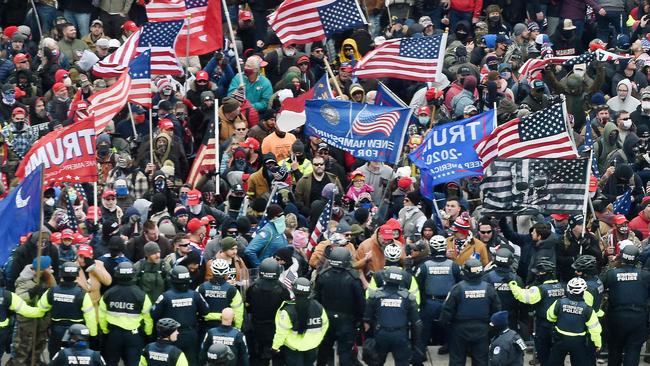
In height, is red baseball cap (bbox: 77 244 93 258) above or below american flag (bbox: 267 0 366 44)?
above

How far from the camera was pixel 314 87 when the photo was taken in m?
37.6

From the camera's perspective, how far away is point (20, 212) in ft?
101

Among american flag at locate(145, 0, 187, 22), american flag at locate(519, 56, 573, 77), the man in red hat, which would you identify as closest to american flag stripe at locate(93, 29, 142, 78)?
american flag at locate(145, 0, 187, 22)

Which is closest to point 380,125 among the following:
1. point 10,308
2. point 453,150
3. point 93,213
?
point 453,150

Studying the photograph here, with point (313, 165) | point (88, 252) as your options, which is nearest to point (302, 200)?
point (313, 165)

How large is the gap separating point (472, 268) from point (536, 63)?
997 centimetres

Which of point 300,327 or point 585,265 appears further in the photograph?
point 585,265

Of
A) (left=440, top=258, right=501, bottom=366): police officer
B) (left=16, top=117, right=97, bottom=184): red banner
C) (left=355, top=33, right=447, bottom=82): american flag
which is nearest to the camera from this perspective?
(left=440, top=258, right=501, bottom=366): police officer

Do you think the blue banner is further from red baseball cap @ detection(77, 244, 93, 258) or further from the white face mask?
red baseball cap @ detection(77, 244, 93, 258)

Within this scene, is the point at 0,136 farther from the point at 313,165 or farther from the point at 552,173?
the point at 552,173

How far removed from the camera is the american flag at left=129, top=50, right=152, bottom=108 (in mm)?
36281

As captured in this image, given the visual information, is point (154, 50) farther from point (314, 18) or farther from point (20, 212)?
point (20, 212)

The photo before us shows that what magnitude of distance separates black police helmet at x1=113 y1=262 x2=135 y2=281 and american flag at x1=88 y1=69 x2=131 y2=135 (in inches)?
194

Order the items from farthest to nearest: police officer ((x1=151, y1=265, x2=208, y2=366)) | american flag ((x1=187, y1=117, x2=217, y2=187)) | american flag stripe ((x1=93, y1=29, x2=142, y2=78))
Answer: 1. american flag stripe ((x1=93, y1=29, x2=142, y2=78))
2. american flag ((x1=187, y1=117, x2=217, y2=187))
3. police officer ((x1=151, y1=265, x2=208, y2=366))
